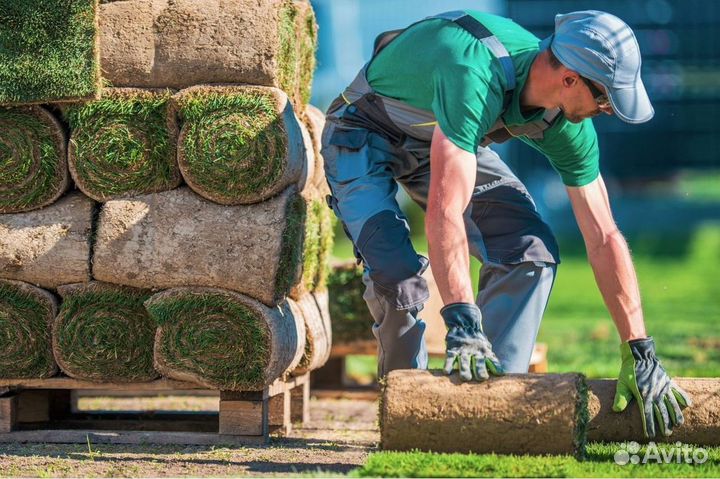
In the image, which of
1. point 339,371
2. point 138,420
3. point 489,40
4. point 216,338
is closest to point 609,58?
point 489,40

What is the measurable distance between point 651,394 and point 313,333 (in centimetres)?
179

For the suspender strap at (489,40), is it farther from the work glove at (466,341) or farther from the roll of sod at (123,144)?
the roll of sod at (123,144)

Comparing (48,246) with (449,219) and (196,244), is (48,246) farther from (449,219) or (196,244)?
(449,219)

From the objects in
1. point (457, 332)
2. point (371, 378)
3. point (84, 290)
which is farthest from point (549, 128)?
point (371, 378)

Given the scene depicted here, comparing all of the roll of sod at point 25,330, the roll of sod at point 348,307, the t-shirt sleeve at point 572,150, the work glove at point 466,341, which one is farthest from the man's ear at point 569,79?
the roll of sod at point 348,307

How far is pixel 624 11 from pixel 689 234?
6.56 m

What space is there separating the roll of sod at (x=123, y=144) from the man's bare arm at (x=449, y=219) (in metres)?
1.43

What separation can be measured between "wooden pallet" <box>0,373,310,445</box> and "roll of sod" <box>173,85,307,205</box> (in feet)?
2.92

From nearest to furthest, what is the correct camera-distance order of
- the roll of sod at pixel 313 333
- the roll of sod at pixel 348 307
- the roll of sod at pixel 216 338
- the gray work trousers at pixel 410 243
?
the gray work trousers at pixel 410 243, the roll of sod at pixel 216 338, the roll of sod at pixel 313 333, the roll of sod at pixel 348 307

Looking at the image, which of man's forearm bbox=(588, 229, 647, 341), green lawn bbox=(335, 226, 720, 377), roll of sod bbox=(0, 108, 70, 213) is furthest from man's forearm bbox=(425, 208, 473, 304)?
green lawn bbox=(335, 226, 720, 377)

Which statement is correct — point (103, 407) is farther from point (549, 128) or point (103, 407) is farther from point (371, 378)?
point (549, 128)

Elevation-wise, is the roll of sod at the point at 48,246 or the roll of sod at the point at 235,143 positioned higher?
the roll of sod at the point at 235,143

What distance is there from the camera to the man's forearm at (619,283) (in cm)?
401

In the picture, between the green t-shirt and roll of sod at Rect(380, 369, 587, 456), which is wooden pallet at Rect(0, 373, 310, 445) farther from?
the green t-shirt
